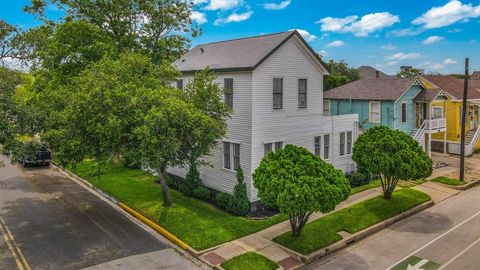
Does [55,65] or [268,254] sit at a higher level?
[55,65]

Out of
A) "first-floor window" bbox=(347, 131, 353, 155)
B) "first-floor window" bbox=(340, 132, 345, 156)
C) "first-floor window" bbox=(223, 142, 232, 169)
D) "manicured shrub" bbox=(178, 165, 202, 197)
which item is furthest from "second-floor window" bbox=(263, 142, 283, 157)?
"first-floor window" bbox=(347, 131, 353, 155)

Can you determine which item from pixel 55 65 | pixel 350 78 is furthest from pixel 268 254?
pixel 350 78

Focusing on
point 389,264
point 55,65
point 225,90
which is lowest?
point 389,264

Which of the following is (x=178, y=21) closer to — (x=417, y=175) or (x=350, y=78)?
(x=417, y=175)

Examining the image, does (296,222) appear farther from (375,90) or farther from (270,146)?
(375,90)

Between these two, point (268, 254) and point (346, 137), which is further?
point (346, 137)

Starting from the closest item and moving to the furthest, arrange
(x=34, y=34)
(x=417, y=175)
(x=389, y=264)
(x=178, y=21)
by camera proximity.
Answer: (x=389, y=264) < (x=417, y=175) < (x=34, y=34) < (x=178, y=21)

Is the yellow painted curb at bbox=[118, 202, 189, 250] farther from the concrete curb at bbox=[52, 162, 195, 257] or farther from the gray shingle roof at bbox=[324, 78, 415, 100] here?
the gray shingle roof at bbox=[324, 78, 415, 100]

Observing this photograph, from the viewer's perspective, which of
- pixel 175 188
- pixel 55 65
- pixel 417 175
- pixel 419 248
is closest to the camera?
pixel 419 248
